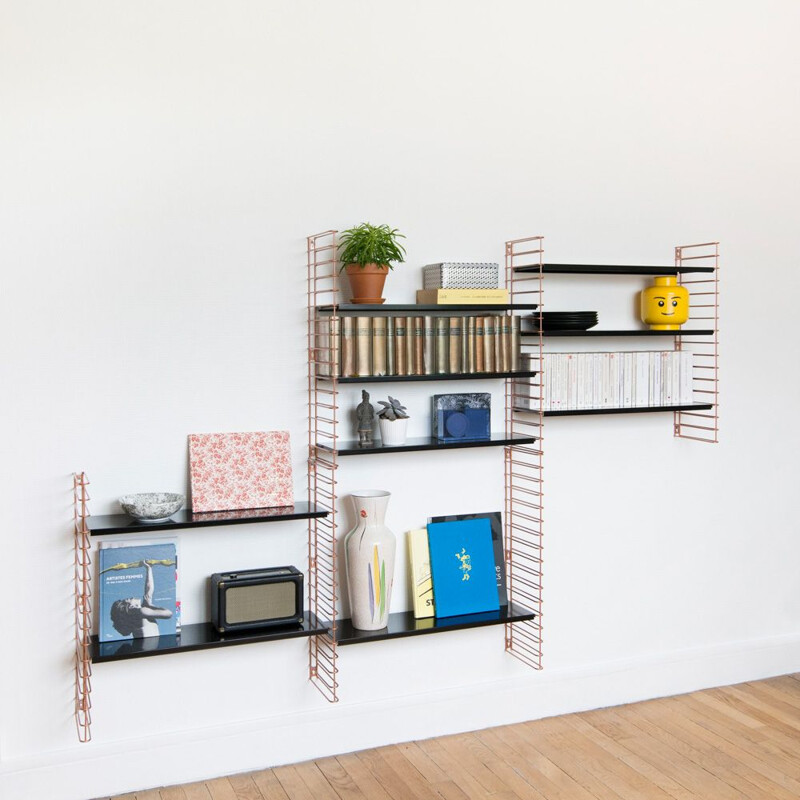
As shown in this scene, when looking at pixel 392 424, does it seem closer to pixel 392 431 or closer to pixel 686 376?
pixel 392 431

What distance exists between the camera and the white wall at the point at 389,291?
2994mm

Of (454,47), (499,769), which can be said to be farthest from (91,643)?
(454,47)

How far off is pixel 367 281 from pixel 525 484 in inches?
43.0

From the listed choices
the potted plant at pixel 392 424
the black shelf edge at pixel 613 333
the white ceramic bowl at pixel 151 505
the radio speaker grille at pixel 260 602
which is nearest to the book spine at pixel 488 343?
the black shelf edge at pixel 613 333

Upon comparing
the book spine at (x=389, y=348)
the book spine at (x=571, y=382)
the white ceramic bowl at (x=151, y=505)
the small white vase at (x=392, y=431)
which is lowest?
the white ceramic bowl at (x=151, y=505)

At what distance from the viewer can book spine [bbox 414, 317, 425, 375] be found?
3.22 metres

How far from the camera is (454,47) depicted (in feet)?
11.3

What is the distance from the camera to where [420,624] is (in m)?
3.36

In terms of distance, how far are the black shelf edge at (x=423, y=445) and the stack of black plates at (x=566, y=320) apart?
430 mm

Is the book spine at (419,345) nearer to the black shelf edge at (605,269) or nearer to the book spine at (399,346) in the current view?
the book spine at (399,346)

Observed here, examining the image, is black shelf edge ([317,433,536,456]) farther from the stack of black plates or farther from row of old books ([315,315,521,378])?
the stack of black plates

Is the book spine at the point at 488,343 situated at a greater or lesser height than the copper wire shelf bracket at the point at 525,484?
greater

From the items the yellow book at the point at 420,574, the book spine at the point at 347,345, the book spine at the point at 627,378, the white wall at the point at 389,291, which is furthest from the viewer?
the book spine at the point at 627,378

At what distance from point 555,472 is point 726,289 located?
112cm
